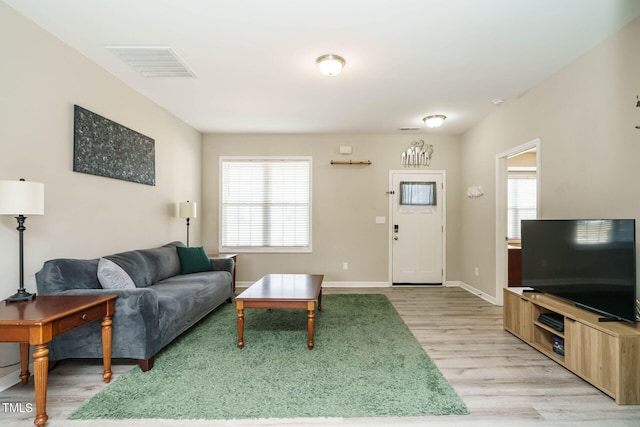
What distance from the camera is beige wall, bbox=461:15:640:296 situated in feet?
7.48

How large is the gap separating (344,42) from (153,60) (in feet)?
5.77

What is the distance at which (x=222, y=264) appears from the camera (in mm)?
4191

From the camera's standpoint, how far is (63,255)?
258cm

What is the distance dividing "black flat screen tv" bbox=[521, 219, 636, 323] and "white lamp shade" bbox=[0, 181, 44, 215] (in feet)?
12.7

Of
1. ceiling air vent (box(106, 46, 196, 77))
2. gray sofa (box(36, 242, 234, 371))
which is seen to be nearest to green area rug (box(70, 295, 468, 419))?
gray sofa (box(36, 242, 234, 371))

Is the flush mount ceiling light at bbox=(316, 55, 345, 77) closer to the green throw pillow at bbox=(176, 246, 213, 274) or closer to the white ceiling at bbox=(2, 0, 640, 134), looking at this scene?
the white ceiling at bbox=(2, 0, 640, 134)

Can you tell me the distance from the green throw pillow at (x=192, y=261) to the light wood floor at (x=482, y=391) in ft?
5.11

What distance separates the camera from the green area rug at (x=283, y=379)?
1892 millimetres

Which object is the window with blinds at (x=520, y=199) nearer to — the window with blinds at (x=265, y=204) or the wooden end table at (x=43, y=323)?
the window with blinds at (x=265, y=204)

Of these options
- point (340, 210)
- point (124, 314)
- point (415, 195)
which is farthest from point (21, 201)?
point (415, 195)

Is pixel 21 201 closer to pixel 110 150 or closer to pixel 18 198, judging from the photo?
pixel 18 198

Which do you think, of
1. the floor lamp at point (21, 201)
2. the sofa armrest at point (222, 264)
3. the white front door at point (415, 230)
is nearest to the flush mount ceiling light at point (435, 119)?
the white front door at point (415, 230)

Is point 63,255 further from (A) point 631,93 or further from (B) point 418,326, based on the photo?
(A) point 631,93

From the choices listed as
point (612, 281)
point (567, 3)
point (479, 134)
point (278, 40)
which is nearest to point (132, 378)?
point (278, 40)
